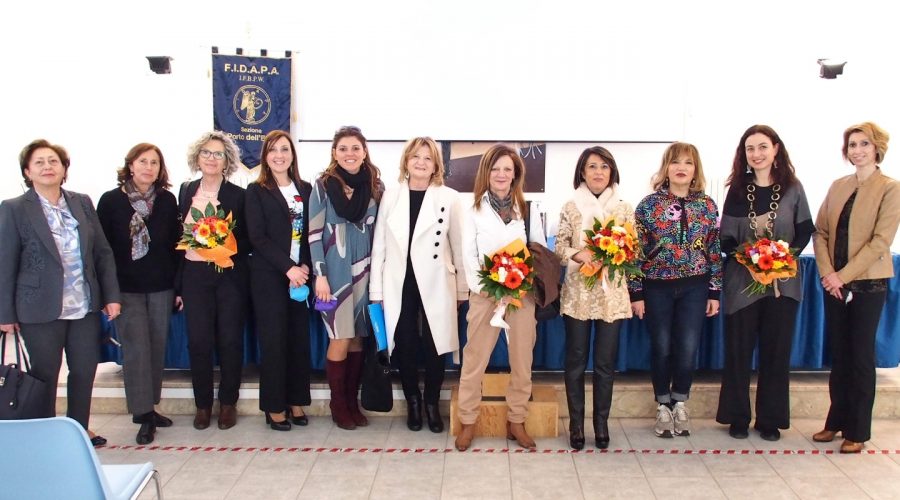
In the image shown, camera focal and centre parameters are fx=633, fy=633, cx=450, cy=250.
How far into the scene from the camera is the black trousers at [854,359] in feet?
9.83

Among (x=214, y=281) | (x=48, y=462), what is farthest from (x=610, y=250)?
(x=48, y=462)

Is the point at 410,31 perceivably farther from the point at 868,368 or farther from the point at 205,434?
the point at 868,368

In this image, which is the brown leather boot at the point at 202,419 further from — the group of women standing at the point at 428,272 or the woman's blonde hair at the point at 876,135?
the woman's blonde hair at the point at 876,135

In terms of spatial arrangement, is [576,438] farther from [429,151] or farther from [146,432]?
[146,432]

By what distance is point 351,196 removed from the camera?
10.3 ft

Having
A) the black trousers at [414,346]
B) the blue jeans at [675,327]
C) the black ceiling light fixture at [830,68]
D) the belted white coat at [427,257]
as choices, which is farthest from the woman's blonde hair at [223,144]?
the black ceiling light fixture at [830,68]

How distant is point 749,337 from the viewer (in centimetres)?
320

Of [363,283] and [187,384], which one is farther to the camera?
[187,384]

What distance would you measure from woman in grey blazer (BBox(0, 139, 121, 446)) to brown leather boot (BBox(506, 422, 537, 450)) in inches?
79.8

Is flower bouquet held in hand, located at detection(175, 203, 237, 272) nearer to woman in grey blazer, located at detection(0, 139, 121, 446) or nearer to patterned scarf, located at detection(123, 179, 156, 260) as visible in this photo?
patterned scarf, located at detection(123, 179, 156, 260)

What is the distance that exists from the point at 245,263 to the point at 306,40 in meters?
3.80

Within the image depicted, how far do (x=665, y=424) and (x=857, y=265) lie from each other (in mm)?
1193

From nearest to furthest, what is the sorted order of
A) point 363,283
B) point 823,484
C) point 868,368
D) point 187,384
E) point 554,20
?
1. point 823,484
2. point 868,368
3. point 363,283
4. point 187,384
5. point 554,20

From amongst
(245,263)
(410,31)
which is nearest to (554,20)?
(410,31)
